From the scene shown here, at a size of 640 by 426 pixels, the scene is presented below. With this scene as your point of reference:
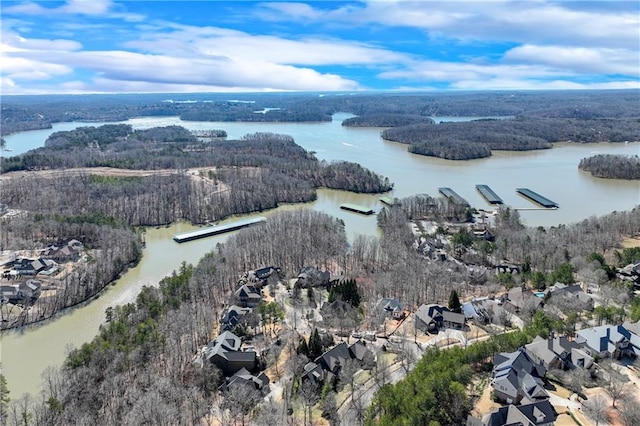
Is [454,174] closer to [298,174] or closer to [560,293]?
[298,174]

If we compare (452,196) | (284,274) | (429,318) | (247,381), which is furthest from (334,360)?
(452,196)

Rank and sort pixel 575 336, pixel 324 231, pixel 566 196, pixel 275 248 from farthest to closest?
1. pixel 566 196
2. pixel 324 231
3. pixel 275 248
4. pixel 575 336

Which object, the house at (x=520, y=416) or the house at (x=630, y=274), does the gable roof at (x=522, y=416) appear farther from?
the house at (x=630, y=274)

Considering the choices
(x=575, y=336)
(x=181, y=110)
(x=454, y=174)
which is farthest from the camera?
(x=181, y=110)

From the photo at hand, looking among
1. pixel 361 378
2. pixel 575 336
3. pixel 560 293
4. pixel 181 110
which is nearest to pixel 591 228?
pixel 560 293

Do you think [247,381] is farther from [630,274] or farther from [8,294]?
[630,274]

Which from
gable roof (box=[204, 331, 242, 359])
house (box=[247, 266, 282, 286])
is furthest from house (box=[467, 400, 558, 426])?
house (box=[247, 266, 282, 286])

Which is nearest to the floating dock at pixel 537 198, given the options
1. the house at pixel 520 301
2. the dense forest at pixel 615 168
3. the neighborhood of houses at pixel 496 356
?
the dense forest at pixel 615 168
